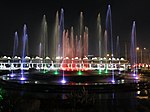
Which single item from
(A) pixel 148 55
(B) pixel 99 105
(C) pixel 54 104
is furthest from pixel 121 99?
(A) pixel 148 55

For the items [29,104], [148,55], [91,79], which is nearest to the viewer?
[29,104]

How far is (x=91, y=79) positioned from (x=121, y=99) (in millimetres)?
6043

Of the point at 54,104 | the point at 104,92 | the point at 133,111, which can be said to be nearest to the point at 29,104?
the point at 54,104

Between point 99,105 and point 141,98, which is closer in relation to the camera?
point 99,105

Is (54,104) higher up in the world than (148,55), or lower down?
lower down

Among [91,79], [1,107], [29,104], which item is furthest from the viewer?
[91,79]

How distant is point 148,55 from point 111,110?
64734 mm

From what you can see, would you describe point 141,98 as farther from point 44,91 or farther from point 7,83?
point 7,83

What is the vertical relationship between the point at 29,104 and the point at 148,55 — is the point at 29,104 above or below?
below

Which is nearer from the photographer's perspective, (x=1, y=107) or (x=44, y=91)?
(x=1, y=107)

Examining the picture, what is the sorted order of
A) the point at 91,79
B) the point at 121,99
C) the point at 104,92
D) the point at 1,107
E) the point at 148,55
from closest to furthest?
the point at 1,107 < the point at 121,99 < the point at 104,92 < the point at 91,79 < the point at 148,55

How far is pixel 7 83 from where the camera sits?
1568cm

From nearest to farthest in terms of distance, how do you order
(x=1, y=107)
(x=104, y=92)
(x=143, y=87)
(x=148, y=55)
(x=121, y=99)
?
(x=1, y=107)
(x=121, y=99)
(x=104, y=92)
(x=143, y=87)
(x=148, y=55)

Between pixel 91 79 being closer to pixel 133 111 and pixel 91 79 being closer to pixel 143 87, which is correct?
pixel 143 87
